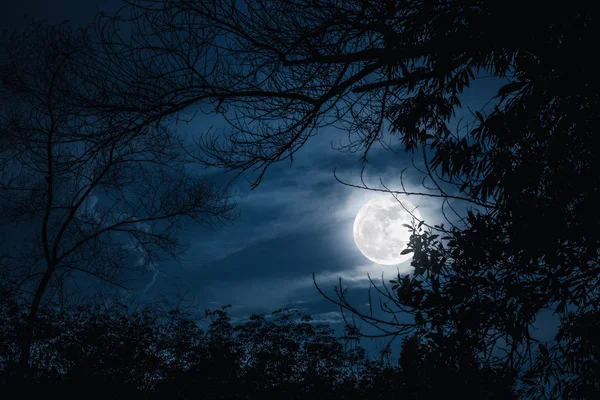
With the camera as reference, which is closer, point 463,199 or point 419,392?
point 419,392

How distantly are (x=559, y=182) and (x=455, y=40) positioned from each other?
173 cm

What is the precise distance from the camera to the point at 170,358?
34.7 ft

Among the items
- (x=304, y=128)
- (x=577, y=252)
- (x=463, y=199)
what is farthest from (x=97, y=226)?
(x=577, y=252)

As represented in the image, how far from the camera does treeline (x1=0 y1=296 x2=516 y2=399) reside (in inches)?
372

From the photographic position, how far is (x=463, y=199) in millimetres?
3873

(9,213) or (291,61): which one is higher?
(9,213)

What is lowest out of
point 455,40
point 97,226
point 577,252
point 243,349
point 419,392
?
point 419,392

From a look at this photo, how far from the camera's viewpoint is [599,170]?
3.75 meters

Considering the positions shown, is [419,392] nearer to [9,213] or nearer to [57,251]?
[57,251]

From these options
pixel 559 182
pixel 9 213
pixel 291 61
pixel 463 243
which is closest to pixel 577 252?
pixel 559 182

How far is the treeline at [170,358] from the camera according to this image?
9.45 meters

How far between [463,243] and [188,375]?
8184mm

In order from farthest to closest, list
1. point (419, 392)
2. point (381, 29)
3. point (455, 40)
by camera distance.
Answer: point (381, 29), point (455, 40), point (419, 392)

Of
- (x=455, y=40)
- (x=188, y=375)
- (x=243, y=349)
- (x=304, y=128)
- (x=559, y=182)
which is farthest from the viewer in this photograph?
(x=243, y=349)
